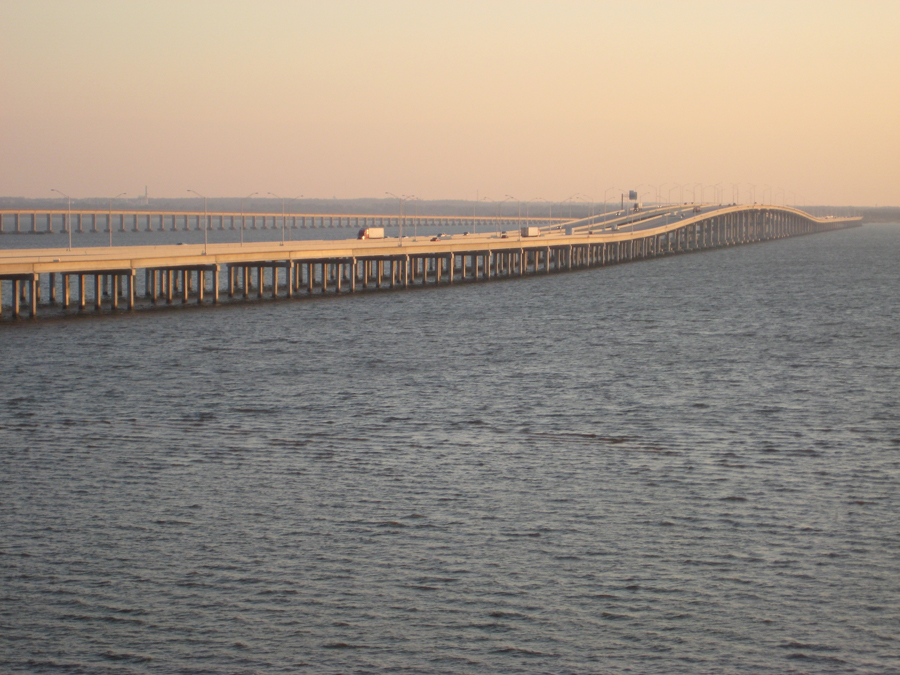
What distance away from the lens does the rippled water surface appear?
58.0 feet

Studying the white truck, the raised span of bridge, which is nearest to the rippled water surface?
the raised span of bridge

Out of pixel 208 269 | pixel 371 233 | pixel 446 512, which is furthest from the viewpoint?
pixel 371 233

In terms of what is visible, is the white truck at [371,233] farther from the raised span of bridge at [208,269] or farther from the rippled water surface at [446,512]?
the rippled water surface at [446,512]

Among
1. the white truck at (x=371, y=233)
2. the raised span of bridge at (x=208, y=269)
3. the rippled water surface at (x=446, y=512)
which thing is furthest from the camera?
the white truck at (x=371, y=233)

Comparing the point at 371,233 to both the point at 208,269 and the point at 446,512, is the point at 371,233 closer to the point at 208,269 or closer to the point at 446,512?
the point at 208,269

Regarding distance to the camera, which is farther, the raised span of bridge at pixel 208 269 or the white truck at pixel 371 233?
the white truck at pixel 371 233

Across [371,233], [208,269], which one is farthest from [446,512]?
[371,233]

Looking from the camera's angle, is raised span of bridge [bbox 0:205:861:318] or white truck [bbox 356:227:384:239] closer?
raised span of bridge [bbox 0:205:861:318]

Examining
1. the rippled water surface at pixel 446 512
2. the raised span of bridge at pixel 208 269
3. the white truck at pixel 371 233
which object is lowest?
the rippled water surface at pixel 446 512

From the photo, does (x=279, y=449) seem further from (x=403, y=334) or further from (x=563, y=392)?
(x=403, y=334)

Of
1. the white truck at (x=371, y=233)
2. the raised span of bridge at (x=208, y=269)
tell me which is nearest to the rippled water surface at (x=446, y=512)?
the raised span of bridge at (x=208, y=269)

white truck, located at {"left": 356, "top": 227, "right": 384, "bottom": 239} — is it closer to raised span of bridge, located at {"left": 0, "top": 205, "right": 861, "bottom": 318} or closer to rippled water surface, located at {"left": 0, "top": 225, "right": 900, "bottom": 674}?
raised span of bridge, located at {"left": 0, "top": 205, "right": 861, "bottom": 318}

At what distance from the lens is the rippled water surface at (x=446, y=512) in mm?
17672

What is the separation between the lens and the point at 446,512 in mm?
24531
